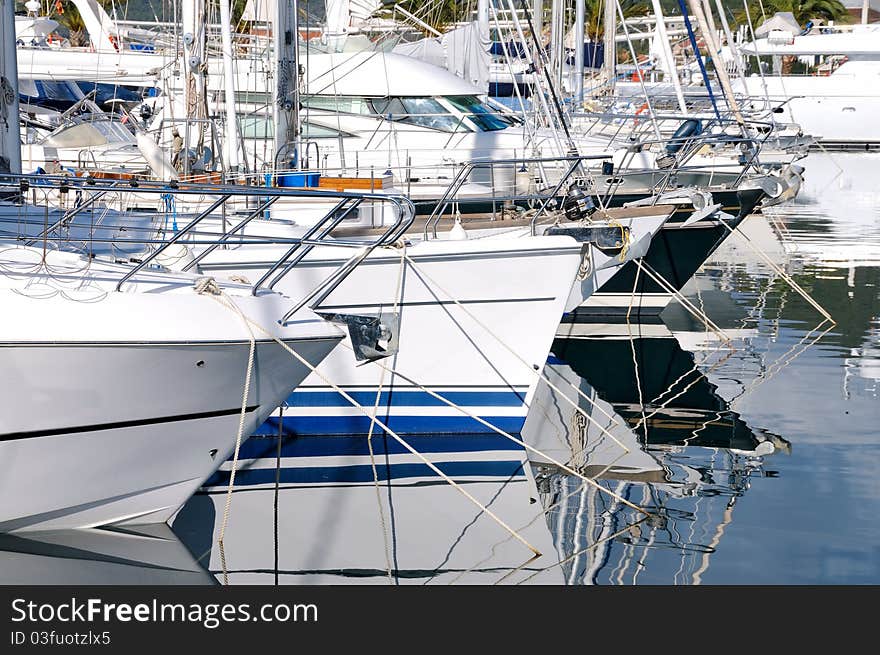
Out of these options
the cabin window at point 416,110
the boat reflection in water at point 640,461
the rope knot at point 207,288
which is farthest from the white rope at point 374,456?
the cabin window at point 416,110

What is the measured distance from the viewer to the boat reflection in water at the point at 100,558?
22.3 feet

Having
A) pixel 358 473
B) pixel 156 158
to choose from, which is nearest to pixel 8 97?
pixel 156 158

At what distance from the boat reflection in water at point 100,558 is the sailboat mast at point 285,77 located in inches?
214

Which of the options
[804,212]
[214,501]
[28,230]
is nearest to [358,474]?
[214,501]

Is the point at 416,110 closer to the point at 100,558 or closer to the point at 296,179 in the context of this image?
the point at 296,179

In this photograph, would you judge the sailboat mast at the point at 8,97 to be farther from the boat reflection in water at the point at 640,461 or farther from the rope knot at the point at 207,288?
the boat reflection in water at the point at 640,461

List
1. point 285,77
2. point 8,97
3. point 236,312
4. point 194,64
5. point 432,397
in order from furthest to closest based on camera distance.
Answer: point 285,77
point 194,64
point 432,397
point 8,97
point 236,312

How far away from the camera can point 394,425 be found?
10.2 metres

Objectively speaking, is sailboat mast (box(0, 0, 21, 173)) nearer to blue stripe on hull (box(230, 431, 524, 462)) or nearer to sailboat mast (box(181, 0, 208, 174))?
blue stripe on hull (box(230, 431, 524, 462))

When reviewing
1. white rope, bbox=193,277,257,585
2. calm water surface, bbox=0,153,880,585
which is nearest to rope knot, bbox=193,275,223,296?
white rope, bbox=193,277,257,585

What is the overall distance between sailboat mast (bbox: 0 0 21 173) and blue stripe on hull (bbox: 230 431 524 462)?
2792 millimetres

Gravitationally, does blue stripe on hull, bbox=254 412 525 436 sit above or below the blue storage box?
below

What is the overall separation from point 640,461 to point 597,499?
113 centimetres

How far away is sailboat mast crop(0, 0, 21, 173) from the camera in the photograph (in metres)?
8.51
